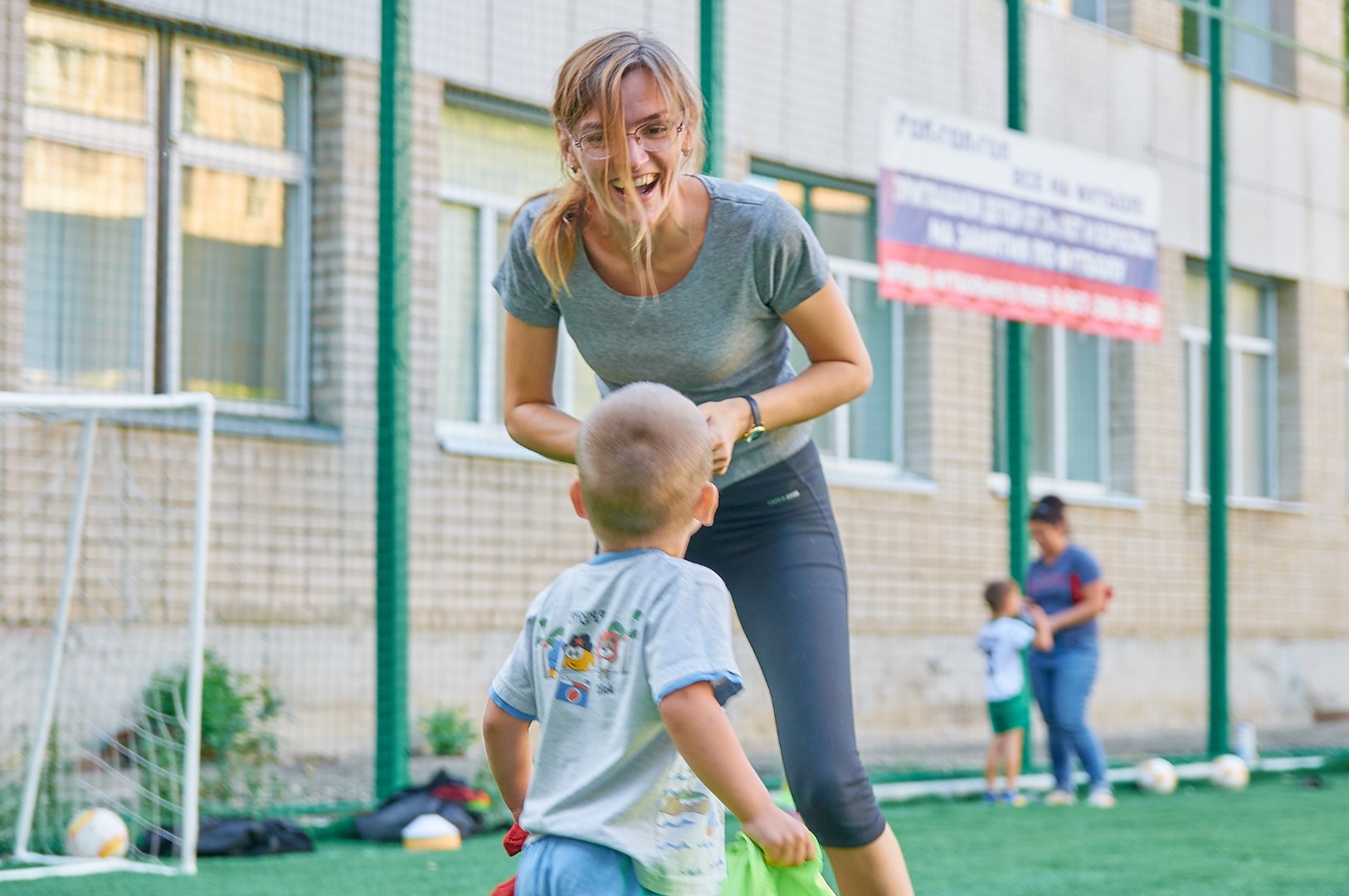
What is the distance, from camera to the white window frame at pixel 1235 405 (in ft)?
51.2

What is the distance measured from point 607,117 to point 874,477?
983 cm

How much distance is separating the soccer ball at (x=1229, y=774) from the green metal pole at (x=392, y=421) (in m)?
5.08

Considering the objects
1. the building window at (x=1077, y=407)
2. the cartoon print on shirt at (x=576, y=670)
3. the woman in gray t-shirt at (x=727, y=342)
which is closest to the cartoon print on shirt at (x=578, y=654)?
the cartoon print on shirt at (x=576, y=670)

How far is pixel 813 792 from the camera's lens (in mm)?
3213

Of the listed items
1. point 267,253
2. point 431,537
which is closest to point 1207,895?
point 431,537

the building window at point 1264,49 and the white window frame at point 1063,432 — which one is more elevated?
the building window at point 1264,49

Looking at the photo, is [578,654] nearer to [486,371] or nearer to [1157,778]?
[486,371]

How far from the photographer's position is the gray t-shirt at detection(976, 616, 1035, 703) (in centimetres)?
930

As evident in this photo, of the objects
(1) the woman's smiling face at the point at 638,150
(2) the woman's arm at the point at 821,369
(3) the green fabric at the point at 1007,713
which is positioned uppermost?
(1) the woman's smiling face at the point at 638,150

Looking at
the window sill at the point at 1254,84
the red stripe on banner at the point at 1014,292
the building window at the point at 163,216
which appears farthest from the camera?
the window sill at the point at 1254,84

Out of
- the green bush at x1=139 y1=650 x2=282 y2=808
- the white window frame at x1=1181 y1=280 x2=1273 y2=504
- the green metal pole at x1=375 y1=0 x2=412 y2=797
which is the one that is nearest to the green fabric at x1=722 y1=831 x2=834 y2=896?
the green bush at x1=139 y1=650 x2=282 y2=808

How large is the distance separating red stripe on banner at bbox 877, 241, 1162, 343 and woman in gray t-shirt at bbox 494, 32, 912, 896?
20.2 ft

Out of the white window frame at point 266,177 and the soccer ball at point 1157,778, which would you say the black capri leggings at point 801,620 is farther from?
the soccer ball at point 1157,778

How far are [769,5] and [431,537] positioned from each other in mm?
4379
